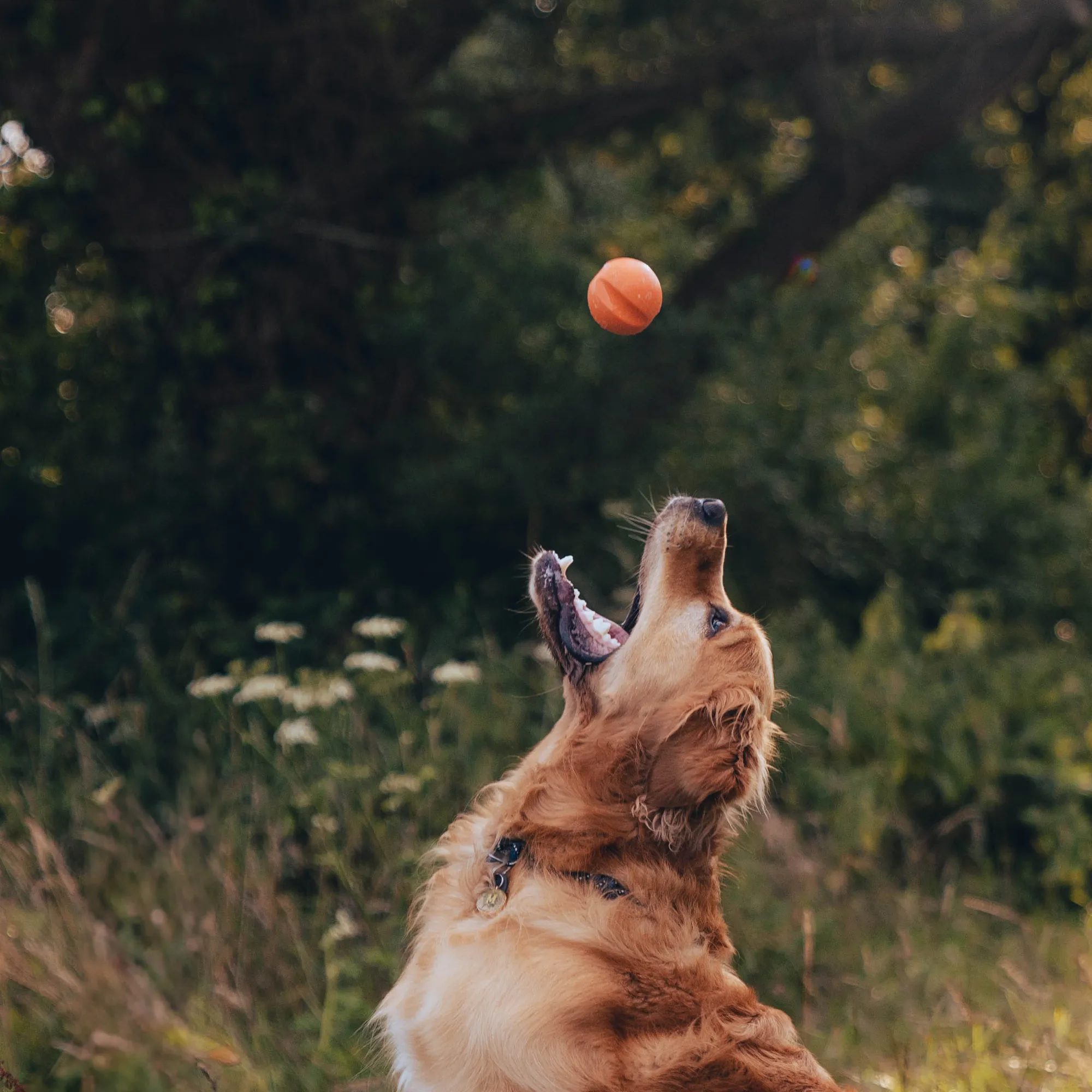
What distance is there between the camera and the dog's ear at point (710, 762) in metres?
2.96

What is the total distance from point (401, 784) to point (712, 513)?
5.08 feet

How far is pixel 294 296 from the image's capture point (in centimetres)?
680

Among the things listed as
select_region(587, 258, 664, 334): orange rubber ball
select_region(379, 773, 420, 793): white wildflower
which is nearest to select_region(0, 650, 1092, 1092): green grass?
select_region(379, 773, 420, 793): white wildflower

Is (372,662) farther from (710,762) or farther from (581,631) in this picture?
(710,762)

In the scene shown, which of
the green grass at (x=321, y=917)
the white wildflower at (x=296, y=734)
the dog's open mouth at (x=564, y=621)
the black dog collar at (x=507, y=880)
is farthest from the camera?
the white wildflower at (x=296, y=734)

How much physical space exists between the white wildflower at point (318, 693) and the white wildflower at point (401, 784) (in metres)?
0.34

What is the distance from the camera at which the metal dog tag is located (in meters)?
2.91

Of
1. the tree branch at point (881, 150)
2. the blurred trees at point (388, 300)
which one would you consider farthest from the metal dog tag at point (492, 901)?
the tree branch at point (881, 150)

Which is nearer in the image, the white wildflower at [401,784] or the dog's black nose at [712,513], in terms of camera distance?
the dog's black nose at [712,513]

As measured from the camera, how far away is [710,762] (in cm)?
297

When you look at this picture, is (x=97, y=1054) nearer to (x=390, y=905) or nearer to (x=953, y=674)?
(x=390, y=905)

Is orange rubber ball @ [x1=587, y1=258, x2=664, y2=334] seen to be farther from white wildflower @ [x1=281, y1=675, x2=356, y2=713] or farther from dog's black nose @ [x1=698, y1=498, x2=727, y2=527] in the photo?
white wildflower @ [x1=281, y1=675, x2=356, y2=713]

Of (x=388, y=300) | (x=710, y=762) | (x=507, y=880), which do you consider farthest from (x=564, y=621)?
(x=388, y=300)

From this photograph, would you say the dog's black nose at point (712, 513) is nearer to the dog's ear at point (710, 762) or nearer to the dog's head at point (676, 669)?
the dog's head at point (676, 669)
